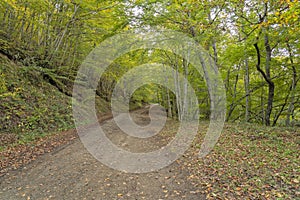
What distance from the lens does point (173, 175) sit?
4.99 m

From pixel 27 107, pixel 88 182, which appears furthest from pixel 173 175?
pixel 27 107

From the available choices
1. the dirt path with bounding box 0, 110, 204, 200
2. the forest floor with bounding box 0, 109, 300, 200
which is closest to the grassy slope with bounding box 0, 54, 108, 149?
the forest floor with bounding box 0, 109, 300, 200

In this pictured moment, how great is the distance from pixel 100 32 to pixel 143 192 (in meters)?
11.0

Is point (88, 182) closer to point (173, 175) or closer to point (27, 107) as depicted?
point (173, 175)

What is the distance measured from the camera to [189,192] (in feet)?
13.5

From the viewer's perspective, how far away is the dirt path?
160 inches

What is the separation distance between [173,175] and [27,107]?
7.64 m

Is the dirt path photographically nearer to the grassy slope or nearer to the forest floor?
the forest floor

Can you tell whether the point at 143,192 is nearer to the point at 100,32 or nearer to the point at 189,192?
the point at 189,192

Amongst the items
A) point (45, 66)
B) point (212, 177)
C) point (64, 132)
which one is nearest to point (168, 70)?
point (45, 66)

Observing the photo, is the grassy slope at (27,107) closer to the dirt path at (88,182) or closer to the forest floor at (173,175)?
the forest floor at (173,175)

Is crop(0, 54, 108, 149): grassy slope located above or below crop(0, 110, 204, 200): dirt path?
above

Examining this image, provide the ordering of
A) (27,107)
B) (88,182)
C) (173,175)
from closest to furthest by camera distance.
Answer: (88,182) < (173,175) < (27,107)

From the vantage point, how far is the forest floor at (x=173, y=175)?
3.99 metres
